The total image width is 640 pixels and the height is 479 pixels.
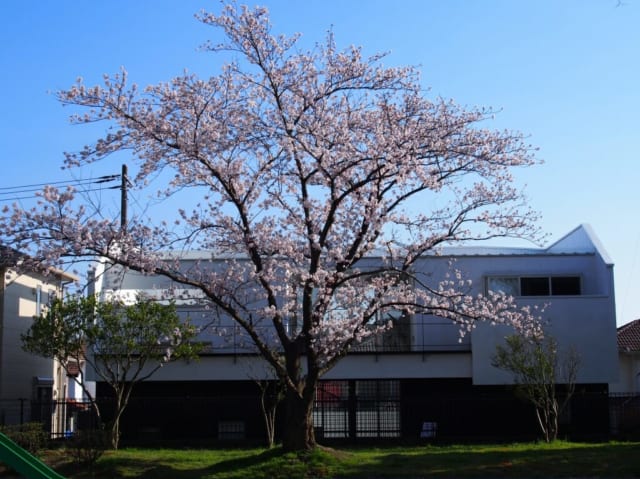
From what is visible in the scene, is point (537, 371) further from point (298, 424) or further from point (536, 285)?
point (298, 424)

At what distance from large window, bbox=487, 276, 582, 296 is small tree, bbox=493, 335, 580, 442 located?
186 inches

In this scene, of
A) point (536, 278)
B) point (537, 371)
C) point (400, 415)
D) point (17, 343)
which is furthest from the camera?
point (536, 278)

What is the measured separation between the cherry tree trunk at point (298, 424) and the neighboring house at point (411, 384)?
19.9ft

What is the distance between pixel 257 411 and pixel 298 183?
1012cm

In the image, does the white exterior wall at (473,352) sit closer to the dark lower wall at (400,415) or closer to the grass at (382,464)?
the dark lower wall at (400,415)

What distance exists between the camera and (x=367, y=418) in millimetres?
25047

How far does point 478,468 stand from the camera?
664 inches

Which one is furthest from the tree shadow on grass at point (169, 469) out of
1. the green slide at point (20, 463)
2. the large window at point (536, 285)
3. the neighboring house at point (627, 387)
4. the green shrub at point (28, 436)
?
the large window at point (536, 285)

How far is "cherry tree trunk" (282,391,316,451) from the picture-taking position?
1764 centimetres

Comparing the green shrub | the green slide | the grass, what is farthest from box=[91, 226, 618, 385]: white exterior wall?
the green slide

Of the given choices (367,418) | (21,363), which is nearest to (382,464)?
(367,418)

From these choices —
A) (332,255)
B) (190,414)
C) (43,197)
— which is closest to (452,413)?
(190,414)

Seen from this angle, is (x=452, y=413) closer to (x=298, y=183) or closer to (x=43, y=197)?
(x=298, y=183)

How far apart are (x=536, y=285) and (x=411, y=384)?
5439 millimetres
